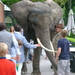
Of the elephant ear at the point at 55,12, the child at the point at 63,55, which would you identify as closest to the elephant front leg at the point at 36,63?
the elephant ear at the point at 55,12

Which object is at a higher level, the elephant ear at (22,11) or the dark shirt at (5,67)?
the elephant ear at (22,11)

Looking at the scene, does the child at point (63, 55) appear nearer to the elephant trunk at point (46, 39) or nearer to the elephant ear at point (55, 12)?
the elephant trunk at point (46, 39)

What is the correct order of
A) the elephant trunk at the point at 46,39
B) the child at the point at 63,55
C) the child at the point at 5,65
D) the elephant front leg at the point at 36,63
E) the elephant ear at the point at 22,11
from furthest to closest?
the elephant ear at the point at 22,11 → the elephant front leg at the point at 36,63 → the elephant trunk at the point at 46,39 → the child at the point at 63,55 → the child at the point at 5,65

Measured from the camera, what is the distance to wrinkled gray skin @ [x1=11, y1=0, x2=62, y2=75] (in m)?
9.31

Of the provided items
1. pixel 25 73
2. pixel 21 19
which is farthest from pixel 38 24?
pixel 25 73

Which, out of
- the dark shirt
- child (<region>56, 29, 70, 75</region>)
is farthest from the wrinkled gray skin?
the dark shirt

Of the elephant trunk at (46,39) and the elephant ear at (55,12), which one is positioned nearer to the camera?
the elephant trunk at (46,39)

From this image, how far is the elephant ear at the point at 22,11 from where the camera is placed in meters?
10.0

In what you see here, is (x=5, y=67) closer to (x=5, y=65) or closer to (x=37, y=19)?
(x=5, y=65)

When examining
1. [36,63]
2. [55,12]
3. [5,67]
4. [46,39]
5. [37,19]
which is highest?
[55,12]

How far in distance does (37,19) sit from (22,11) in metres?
0.93

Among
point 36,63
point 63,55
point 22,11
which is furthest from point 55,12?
point 63,55

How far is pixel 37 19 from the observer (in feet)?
31.0

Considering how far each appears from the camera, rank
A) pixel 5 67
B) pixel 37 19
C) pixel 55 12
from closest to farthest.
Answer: pixel 5 67
pixel 37 19
pixel 55 12
